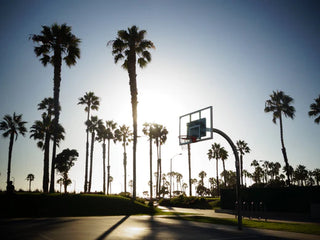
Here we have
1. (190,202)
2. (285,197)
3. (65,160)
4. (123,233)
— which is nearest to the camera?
(123,233)

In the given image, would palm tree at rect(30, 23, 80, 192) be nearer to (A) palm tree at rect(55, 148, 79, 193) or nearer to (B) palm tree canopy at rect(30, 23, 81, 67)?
(B) palm tree canopy at rect(30, 23, 81, 67)

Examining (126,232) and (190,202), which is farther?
(190,202)

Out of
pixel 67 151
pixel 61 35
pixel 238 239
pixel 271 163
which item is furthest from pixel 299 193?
pixel 271 163

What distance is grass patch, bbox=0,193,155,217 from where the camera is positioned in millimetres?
20641

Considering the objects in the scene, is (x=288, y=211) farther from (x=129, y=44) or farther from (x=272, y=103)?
(x=129, y=44)

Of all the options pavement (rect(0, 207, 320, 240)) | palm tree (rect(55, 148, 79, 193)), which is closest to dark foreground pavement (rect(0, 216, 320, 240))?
pavement (rect(0, 207, 320, 240))

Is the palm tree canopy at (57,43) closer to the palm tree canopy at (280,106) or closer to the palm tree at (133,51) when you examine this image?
the palm tree at (133,51)

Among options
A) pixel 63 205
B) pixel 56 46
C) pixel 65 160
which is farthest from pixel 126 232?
pixel 65 160

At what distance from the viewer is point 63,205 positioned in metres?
22.8

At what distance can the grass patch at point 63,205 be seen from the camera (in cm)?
2064

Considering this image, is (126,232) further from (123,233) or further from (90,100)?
(90,100)

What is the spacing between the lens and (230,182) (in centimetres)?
13238

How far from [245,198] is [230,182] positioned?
10694cm

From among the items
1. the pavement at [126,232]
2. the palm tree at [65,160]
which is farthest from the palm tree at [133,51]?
the palm tree at [65,160]
